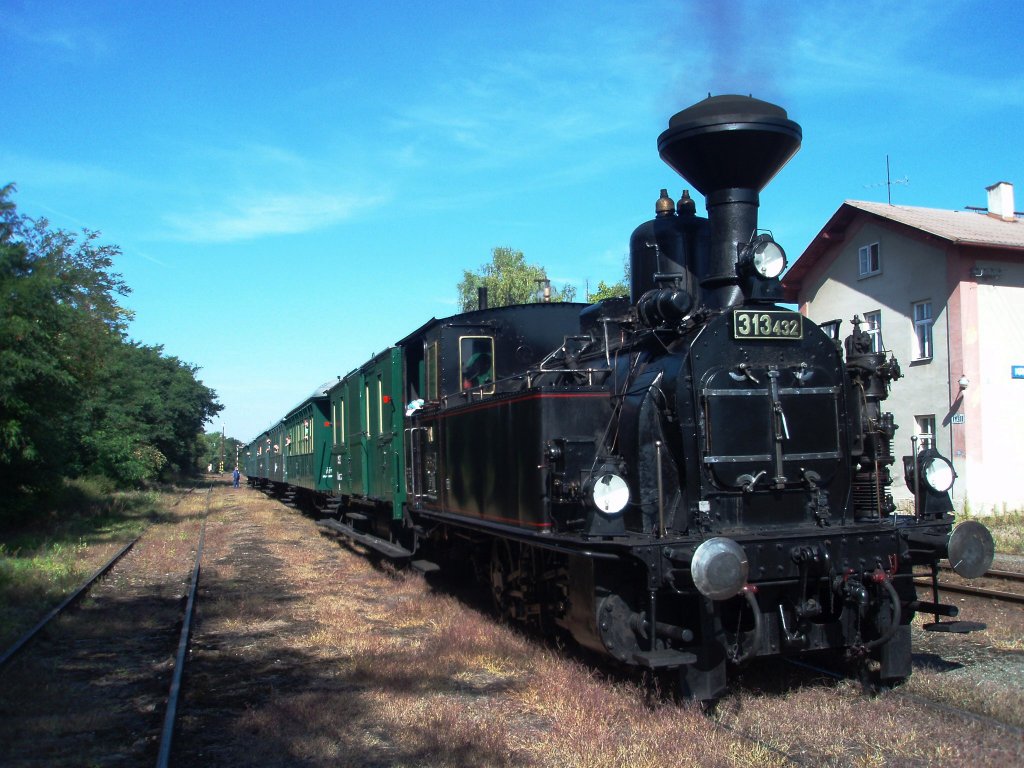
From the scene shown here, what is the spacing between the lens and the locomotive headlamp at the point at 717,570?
4.63 m

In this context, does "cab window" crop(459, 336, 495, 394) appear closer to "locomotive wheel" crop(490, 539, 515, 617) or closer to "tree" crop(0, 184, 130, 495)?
"locomotive wheel" crop(490, 539, 515, 617)

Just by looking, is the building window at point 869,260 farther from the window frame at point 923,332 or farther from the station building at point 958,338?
the window frame at point 923,332

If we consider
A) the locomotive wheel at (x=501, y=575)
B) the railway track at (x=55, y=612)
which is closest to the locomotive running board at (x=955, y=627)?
the locomotive wheel at (x=501, y=575)

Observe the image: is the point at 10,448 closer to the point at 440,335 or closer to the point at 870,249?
the point at 440,335

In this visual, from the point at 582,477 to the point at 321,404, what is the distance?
1440cm

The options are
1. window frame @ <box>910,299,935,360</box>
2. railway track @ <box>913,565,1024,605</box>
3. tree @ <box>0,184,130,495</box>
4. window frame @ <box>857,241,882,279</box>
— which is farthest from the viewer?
window frame @ <box>857,241,882,279</box>

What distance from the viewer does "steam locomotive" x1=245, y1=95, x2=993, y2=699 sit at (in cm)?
515

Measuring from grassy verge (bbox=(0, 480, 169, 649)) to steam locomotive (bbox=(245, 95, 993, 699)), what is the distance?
17.5 ft

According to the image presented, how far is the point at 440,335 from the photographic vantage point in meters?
8.66

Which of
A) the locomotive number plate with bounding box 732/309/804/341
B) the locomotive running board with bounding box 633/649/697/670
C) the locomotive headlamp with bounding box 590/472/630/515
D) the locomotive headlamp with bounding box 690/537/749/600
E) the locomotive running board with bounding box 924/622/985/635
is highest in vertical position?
the locomotive number plate with bounding box 732/309/804/341

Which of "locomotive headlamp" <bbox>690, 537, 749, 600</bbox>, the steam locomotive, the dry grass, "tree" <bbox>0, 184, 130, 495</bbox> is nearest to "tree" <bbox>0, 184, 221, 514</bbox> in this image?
"tree" <bbox>0, 184, 130, 495</bbox>

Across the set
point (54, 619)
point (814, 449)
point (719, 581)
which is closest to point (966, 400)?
point (814, 449)

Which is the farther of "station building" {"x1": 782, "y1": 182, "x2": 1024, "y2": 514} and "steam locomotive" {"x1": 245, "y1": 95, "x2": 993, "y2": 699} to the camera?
"station building" {"x1": 782, "y1": 182, "x2": 1024, "y2": 514}

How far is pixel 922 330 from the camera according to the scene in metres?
18.3
